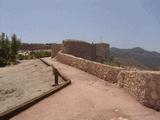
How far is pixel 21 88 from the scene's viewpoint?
67.4 ft

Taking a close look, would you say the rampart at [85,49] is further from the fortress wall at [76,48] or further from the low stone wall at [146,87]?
the low stone wall at [146,87]

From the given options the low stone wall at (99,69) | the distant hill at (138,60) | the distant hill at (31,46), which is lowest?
the distant hill at (138,60)

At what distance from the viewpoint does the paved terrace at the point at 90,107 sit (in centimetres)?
955

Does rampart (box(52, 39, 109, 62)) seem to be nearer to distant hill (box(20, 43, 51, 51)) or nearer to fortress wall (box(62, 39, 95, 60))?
fortress wall (box(62, 39, 95, 60))

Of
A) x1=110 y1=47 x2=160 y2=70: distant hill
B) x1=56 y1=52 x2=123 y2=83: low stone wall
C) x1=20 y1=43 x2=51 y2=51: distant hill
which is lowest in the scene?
x1=110 y1=47 x2=160 y2=70: distant hill

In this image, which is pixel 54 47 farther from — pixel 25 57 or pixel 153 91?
pixel 153 91

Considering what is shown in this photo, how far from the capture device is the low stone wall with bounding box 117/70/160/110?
10094 millimetres

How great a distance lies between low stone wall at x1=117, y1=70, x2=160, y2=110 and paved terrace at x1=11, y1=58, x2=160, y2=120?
23cm

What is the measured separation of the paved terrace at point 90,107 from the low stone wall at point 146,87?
235 millimetres

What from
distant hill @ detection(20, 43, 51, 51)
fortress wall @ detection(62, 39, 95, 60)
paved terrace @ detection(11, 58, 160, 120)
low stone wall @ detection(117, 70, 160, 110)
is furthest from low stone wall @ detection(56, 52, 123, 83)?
distant hill @ detection(20, 43, 51, 51)

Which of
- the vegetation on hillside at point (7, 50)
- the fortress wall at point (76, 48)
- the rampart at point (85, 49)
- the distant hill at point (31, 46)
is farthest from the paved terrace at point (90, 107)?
the distant hill at point (31, 46)

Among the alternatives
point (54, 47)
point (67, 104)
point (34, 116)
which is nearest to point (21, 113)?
point (34, 116)

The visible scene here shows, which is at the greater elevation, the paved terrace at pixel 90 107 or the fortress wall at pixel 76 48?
the fortress wall at pixel 76 48

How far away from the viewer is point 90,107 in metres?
10.6
